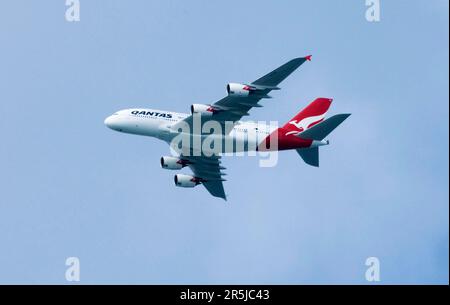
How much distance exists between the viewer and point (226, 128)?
9519 centimetres

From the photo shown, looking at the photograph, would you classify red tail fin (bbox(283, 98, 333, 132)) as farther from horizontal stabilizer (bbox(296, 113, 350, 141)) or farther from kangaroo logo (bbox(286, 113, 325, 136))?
horizontal stabilizer (bbox(296, 113, 350, 141))

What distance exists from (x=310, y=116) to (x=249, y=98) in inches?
420

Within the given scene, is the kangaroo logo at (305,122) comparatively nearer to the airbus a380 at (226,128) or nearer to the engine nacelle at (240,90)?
the airbus a380 at (226,128)

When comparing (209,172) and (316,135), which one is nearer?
(316,135)

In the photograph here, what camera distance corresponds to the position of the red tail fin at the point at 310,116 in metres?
98.7

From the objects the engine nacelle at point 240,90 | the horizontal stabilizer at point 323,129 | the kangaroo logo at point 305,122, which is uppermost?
the engine nacelle at point 240,90

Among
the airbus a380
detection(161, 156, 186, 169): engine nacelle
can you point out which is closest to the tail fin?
the airbus a380

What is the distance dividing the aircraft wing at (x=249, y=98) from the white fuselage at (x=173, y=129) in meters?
1.18

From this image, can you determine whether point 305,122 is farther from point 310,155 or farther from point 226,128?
point 226,128

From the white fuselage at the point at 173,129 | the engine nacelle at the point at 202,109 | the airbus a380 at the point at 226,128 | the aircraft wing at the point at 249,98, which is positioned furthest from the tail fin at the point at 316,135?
the engine nacelle at the point at 202,109

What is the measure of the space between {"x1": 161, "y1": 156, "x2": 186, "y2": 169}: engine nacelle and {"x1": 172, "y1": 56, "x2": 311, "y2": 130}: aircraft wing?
17.9ft

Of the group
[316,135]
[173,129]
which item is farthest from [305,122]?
[173,129]
